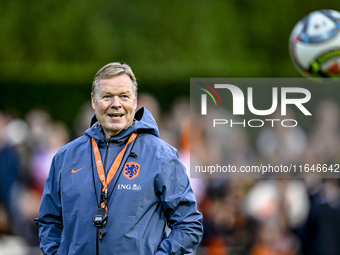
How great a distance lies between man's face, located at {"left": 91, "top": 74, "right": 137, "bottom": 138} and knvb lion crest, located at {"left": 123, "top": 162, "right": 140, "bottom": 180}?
0.75 ft

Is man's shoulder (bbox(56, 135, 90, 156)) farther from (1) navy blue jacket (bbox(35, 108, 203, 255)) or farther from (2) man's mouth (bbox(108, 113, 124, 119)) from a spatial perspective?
(2) man's mouth (bbox(108, 113, 124, 119))

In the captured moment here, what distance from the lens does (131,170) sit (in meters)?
3.02

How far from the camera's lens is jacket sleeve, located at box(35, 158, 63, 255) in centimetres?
312

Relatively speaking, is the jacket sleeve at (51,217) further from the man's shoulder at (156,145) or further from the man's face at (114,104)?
the man's shoulder at (156,145)

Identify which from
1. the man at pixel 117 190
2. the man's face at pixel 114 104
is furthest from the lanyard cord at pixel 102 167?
the man's face at pixel 114 104

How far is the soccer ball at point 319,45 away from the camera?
17.8 ft

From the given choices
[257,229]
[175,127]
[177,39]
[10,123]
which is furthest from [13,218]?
[177,39]

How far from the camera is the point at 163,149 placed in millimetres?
3096

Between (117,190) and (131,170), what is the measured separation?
0.14 metres

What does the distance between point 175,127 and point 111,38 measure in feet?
15.9

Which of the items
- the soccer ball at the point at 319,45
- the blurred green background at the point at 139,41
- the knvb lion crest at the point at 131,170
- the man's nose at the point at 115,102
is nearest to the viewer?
the knvb lion crest at the point at 131,170

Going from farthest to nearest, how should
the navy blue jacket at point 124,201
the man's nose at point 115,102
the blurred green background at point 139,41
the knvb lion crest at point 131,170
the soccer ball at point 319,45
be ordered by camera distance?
the blurred green background at point 139,41 < the soccer ball at point 319,45 < the man's nose at point 115,102 < the knvb lion crest at point 131,170 < the navy blue jacket at point 124,201

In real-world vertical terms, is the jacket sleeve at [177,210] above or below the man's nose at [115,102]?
below

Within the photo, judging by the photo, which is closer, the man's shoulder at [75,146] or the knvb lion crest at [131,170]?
the knvb lion crest at [131,170]
